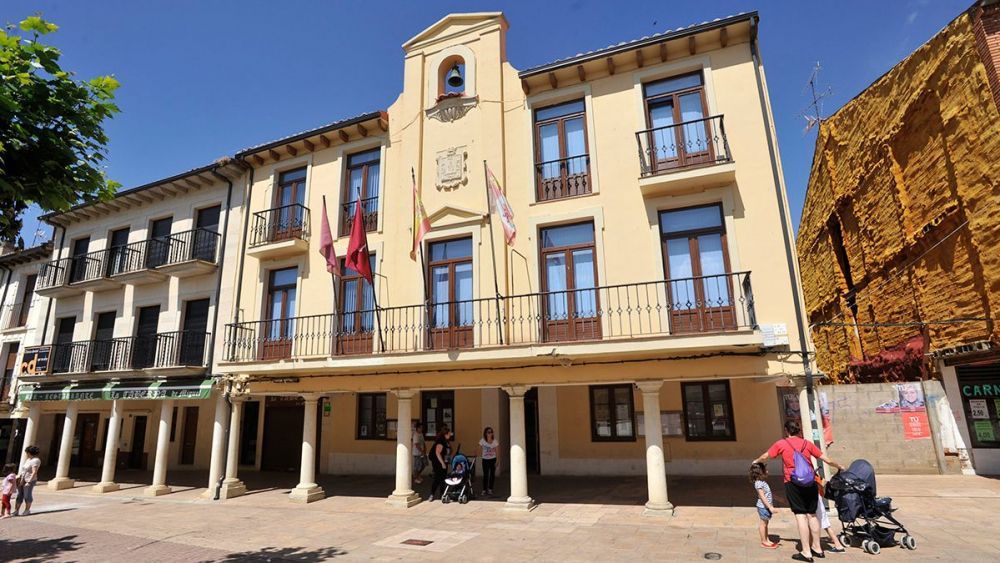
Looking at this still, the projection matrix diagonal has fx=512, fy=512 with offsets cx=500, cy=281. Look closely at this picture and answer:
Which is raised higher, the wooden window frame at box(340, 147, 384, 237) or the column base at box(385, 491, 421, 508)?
the wooden window frame at box(340, 147, 384, 237)

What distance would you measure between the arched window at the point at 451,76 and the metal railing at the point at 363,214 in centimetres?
345

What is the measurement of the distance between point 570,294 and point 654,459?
3.80 meters

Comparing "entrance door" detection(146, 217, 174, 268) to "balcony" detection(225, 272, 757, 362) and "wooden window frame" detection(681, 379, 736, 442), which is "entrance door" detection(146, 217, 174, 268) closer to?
"balcony" detection(225, 272, 757, 362)

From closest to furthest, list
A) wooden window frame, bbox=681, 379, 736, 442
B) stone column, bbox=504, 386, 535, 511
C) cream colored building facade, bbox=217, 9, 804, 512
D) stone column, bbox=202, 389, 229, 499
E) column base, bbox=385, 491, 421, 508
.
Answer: cream colored building facade, bbox=217, 9, 804, 512
stone column, bbox=504, 386, 535, 511
column base, bbox=385, 491, 421, 508
wooden window frame, bbox=681, 379, 736, 442
stone column, bbox=202, 389, 229, 499

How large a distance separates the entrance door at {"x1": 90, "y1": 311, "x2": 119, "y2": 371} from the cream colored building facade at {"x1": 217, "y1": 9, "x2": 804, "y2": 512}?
6338 mm

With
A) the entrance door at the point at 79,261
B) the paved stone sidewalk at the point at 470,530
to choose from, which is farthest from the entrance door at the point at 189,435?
the paved stone sidewalk at the point at 470,530

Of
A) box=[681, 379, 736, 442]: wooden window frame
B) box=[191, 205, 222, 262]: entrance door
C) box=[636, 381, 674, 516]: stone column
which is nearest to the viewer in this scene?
box=[636, 381, 674, 516]: stone column

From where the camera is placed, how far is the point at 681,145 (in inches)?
446

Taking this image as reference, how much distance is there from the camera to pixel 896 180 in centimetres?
1552

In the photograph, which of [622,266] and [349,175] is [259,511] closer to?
[349,175]

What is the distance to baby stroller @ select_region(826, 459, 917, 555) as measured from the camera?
728 cm

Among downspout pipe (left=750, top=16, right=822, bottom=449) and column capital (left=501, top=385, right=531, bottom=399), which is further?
column capital (left=501, top=385, right=531, bottom=399)

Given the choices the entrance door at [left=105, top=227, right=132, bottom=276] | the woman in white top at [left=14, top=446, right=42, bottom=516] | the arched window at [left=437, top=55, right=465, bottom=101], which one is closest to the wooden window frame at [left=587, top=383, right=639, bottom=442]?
the arched window at [left=437, top=55, right=465, bottom=101]

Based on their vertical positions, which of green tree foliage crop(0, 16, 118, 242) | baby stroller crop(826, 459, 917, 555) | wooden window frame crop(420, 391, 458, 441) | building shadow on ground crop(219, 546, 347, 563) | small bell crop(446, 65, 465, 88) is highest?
small bell crop(446, 65, 465, 88)
